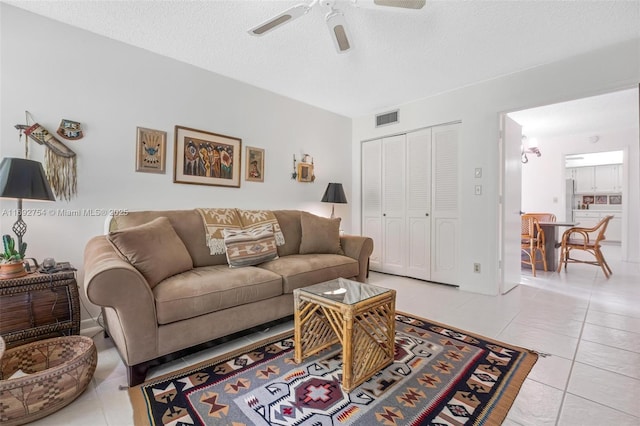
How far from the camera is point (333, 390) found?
1.54 metres

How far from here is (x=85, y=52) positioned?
2350 mm

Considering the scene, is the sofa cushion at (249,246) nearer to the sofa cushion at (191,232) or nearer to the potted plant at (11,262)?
the sofa cushion at (191,232)

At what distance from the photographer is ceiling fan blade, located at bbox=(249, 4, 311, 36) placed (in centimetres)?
177

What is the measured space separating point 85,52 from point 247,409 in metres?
2.86

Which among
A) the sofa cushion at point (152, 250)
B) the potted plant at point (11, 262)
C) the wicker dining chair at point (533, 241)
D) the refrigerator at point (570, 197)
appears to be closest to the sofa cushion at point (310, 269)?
the sofa cushion at point (152, 250)

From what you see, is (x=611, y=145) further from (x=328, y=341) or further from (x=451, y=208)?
(x=328, y=341)

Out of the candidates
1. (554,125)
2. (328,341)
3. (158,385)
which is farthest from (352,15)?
(554,125)

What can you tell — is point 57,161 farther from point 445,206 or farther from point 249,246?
point 445,206

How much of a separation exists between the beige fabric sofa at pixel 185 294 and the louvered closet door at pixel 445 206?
57.6 inches

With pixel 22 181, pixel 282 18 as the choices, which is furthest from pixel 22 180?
pixel 282 18

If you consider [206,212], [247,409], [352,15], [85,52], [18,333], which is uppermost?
[352,15]

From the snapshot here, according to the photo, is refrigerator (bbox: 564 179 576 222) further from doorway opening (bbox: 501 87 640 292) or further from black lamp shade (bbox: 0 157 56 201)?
black lamp shade (bbox: 0 157 56 201)

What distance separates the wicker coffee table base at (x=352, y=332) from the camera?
153 centimetres

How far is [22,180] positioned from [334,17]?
7.04 feet
